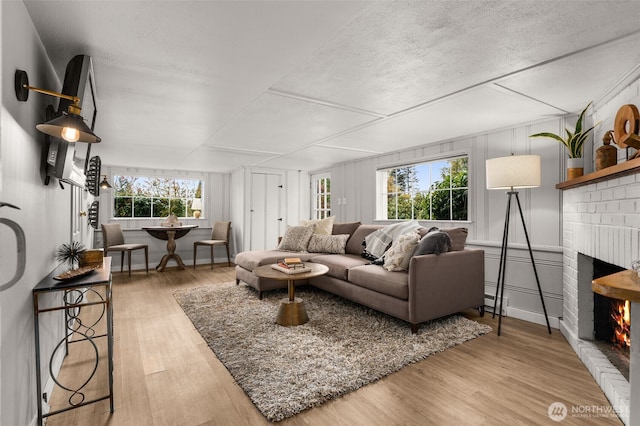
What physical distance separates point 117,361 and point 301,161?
4088 mm

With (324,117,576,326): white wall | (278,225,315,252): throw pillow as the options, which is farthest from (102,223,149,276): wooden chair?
(324,117,576,326): white wall

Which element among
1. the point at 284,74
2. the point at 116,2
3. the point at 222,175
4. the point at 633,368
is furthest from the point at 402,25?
the point at 222,175

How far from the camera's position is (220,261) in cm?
682

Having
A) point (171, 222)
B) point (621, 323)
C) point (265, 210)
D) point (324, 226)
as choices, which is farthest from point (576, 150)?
point (171, 222)

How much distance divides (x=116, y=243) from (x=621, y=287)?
657 cm

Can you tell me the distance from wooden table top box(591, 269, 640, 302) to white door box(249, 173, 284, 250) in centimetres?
583

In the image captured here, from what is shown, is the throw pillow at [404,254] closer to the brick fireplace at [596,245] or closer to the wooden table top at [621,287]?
the brick fireplace at [596,245]

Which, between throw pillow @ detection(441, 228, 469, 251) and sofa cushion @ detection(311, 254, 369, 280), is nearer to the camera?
throw pillow @ detection(441, 228, 469, 251)


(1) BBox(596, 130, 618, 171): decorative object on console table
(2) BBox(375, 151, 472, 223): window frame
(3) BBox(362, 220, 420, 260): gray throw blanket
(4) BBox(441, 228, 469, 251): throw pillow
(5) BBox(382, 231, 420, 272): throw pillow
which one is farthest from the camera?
(2) BBox(375, 151, 472, 223): window frame

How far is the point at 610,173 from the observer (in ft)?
6.13

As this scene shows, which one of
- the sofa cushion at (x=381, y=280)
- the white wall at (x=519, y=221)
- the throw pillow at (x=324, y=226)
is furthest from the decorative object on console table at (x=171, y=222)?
the white wall at (x=519, y=221)

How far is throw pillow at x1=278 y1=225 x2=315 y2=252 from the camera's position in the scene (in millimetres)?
4586

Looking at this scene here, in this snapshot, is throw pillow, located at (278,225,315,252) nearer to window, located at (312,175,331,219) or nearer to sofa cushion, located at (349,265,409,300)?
sofa cushion, located at (349,265,409,300)

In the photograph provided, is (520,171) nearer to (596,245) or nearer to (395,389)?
(596,245)
